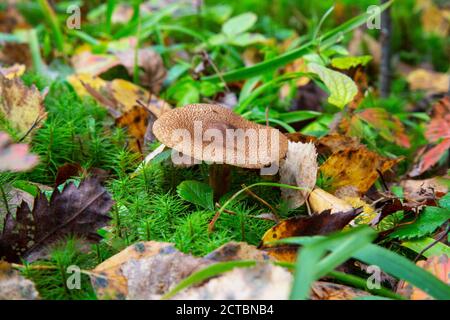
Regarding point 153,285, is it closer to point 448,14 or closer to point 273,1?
point 273,1

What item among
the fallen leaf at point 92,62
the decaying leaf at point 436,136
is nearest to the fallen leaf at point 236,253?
the decaying leaf at point 436,136

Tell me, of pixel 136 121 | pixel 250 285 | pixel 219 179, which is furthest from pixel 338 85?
pixel 250 285

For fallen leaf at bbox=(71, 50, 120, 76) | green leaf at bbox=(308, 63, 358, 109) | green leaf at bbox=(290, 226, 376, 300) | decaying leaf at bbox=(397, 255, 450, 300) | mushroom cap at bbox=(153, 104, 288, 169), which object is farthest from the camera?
fallen leaf at bbox=(71, 50, 120, 76)

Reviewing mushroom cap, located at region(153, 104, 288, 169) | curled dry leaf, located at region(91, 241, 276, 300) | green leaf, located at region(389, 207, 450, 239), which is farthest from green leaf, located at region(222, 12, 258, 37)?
curled dry leaf, located at region(91, 241, 276, 300)

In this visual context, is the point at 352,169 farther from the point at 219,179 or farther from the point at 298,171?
the point at 219,179

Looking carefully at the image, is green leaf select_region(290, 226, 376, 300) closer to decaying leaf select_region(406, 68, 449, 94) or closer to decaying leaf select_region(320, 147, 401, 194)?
decaying leaf select_region(320, 147, 401, 194)

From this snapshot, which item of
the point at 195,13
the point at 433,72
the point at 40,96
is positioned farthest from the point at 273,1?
the point at 40,96

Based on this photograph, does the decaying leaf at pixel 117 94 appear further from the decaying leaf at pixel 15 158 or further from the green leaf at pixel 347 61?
the decaying leaf at pixel 15 158
